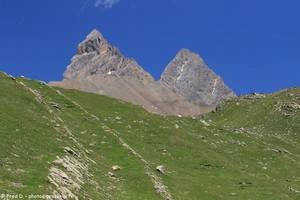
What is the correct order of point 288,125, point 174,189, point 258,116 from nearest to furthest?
point 174,189
point 288,125
point 258,116

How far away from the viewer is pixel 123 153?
52719 millimetres

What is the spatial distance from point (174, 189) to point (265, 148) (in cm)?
2528

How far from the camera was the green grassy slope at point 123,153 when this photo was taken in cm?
3969

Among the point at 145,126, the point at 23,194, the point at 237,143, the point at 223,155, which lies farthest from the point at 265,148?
the point at 23,194

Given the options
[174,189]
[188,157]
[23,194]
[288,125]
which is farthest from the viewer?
[288,125]

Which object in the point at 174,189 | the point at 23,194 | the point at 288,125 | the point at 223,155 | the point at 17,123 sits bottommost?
the point at 23,194

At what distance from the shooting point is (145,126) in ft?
218

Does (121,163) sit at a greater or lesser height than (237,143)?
lesser

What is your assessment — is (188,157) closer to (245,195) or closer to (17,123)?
(245,195)

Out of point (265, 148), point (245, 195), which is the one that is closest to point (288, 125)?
point (265, 148)

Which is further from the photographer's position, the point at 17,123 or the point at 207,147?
the point at 207,147

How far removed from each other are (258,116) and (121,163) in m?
53.4

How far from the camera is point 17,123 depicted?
4809 cm

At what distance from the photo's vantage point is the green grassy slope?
130ft
